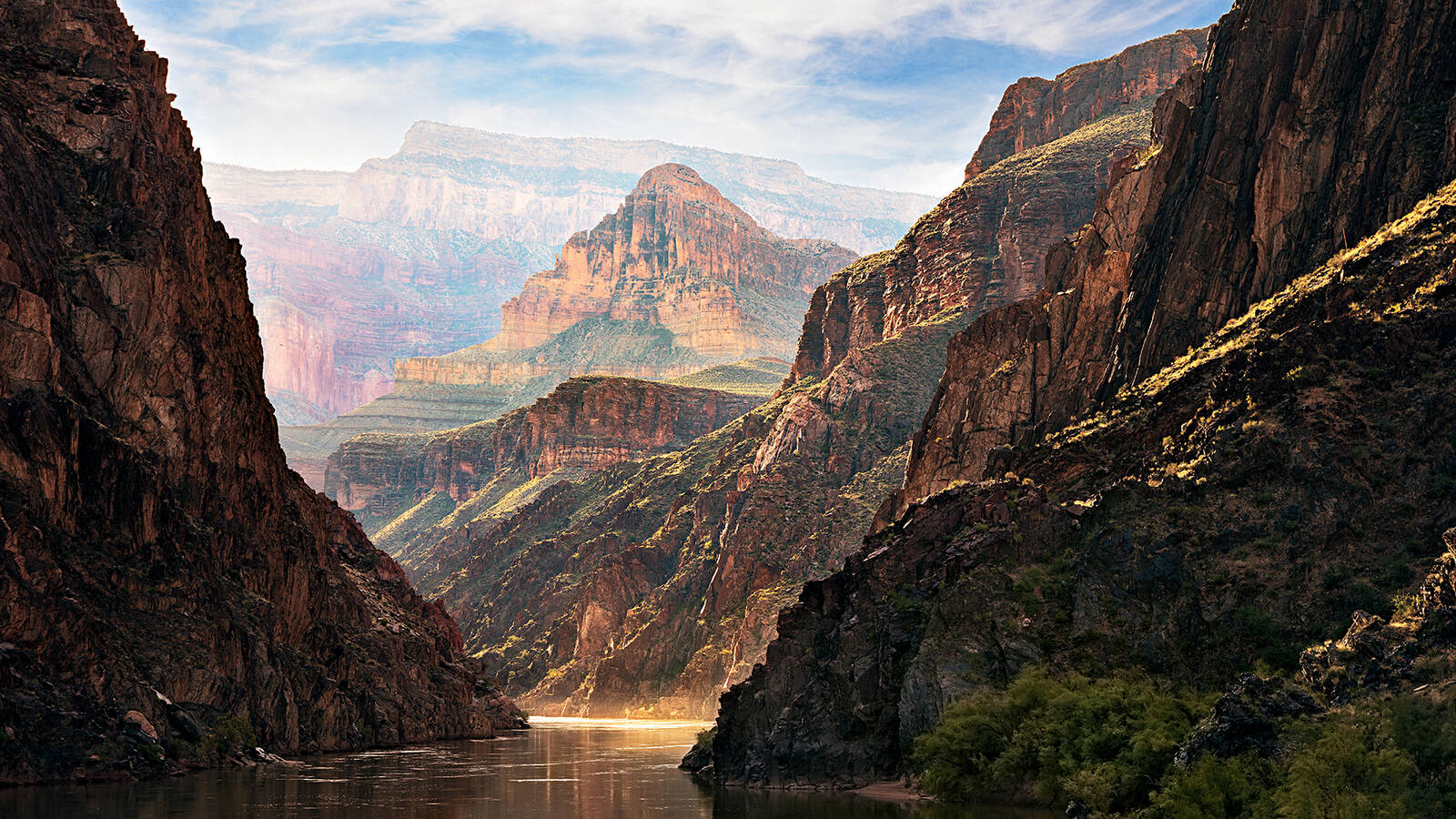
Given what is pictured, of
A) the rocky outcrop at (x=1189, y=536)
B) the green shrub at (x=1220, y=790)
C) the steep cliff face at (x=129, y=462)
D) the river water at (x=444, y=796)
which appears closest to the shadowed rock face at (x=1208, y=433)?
the rocky outcrop at (x=1189, y=536)

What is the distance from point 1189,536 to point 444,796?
51979 mm

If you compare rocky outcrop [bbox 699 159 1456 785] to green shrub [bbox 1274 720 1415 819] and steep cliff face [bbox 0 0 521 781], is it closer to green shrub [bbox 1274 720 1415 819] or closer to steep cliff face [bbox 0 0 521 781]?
green shrub [bbox 1274 720 1415 819]

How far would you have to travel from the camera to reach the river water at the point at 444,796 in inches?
3735

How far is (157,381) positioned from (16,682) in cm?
4055

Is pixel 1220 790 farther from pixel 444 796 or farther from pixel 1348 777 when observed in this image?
pixel 444 796

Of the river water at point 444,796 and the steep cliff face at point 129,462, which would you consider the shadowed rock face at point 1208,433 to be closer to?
the river water at point 444,796

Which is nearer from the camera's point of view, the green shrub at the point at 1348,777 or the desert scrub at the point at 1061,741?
the green shrub at the point at 1348,777

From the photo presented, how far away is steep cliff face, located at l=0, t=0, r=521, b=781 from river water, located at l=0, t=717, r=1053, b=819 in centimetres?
733

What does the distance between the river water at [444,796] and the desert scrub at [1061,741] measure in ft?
10.5

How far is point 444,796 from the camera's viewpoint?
112938 millimetres

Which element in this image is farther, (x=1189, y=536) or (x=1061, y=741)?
(x=1189, y=536)

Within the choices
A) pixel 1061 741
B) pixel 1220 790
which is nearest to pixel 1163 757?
pixel 1220 790

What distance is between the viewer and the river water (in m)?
94.9

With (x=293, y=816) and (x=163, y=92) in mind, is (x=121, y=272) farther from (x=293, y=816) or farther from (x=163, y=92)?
(x=293, y=816)
